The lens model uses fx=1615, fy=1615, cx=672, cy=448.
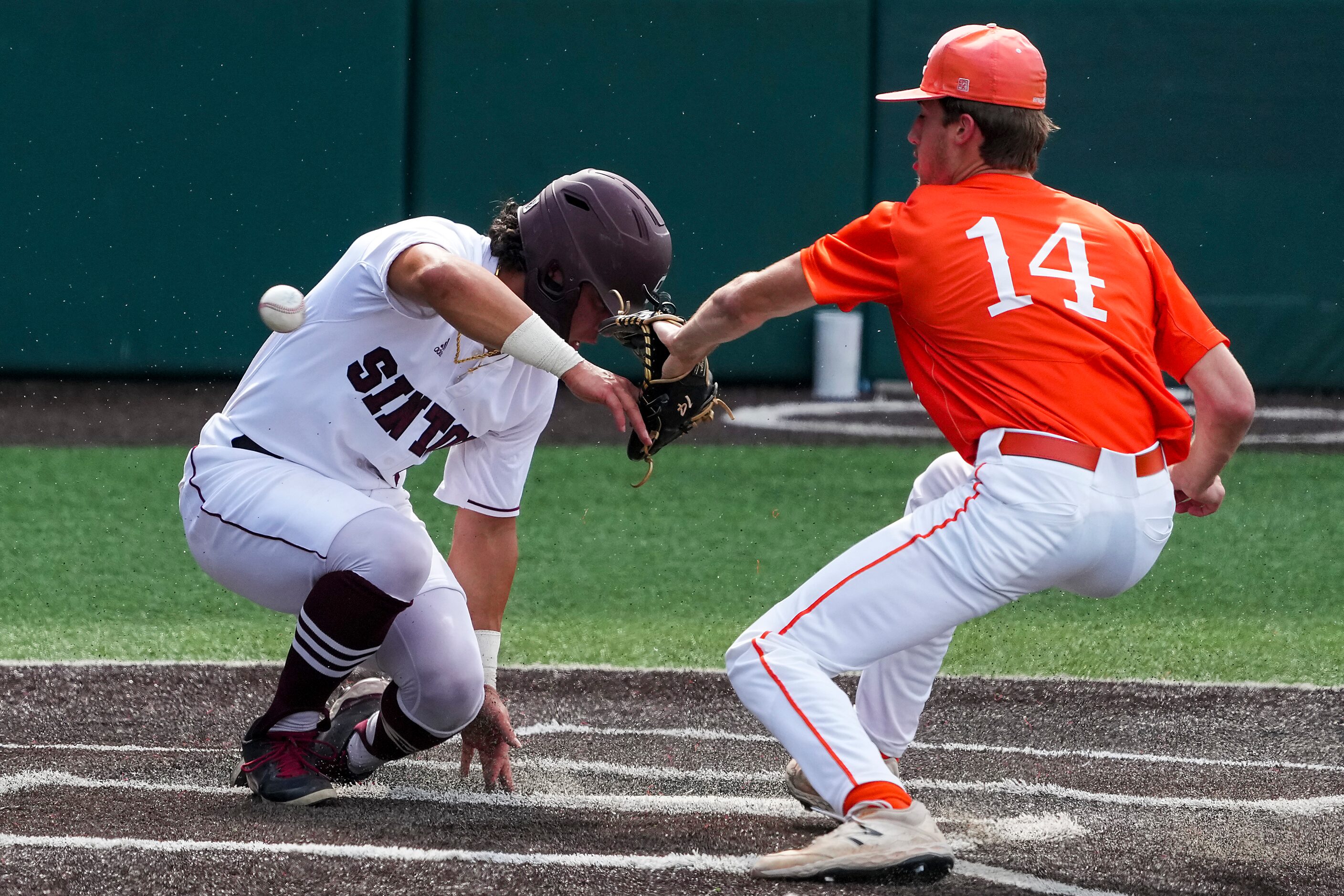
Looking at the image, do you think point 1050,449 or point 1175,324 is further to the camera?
point 1175,324

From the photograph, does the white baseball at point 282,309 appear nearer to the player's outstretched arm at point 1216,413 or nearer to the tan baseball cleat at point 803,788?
the tan baseball cleat at point 803,788

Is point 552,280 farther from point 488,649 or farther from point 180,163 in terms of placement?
point 180,163

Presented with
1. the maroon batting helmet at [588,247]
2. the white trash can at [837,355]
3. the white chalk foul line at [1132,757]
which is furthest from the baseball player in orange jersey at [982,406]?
the white trash can at [837,355]

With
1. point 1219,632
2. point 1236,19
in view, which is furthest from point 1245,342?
point 1219,632

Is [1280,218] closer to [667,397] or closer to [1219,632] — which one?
[1219,632]

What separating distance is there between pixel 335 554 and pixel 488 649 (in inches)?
28.5

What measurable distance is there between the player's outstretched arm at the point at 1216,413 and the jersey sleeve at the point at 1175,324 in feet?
0.09

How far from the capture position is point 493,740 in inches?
159

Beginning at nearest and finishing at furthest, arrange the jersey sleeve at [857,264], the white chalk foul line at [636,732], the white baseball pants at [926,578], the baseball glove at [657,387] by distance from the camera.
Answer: the white baseball pants at [926,578] → the jersey sleeve at [857,264] → the baseball glove at [657,387] → the white chalk foul line at [636,732]

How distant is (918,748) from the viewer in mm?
4586

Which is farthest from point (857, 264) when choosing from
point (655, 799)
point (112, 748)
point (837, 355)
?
point (837, 355)

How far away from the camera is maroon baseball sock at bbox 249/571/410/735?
11.7 feet

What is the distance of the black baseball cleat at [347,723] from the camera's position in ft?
12.9

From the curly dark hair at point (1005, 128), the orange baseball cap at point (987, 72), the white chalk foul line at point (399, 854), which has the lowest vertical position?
the white chalk foul line at point (399, 854)
